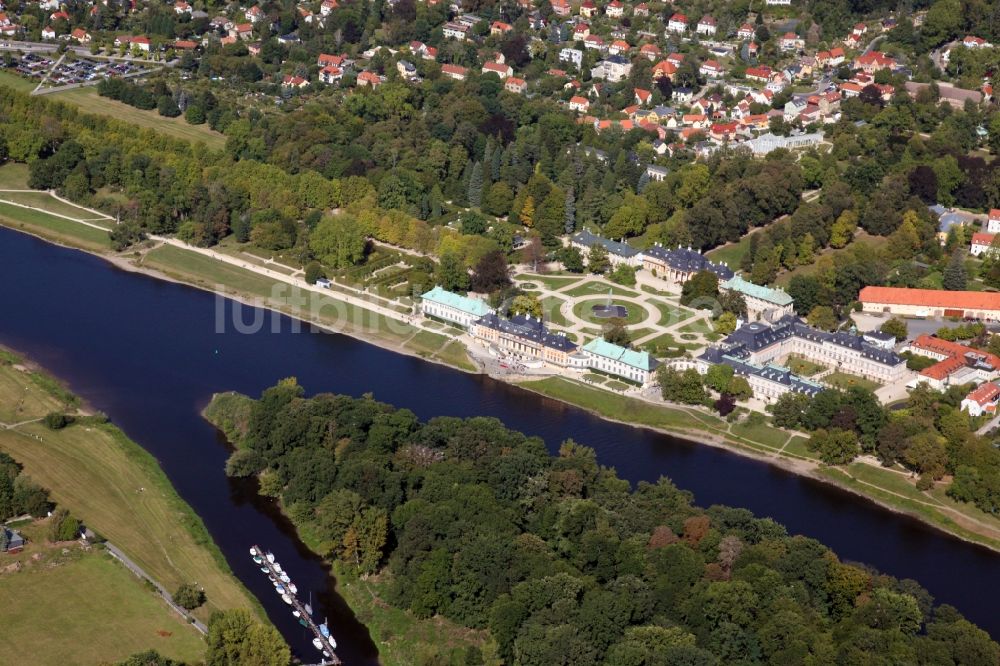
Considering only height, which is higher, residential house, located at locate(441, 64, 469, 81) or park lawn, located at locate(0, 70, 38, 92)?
residential house, located at locate(441, 64, 469, 81)

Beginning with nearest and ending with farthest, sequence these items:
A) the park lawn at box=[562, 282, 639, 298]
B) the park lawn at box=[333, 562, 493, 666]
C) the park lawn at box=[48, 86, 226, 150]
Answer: the park lawn at box=[333, 562, 493, 666]
the park lawn at box=[562, 282, 639, 298]
the park lawn at box=[48, 86, 226, 150]

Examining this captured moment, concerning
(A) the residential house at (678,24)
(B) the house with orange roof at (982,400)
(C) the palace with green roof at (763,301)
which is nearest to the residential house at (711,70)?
(A) the residential house at (678,24)

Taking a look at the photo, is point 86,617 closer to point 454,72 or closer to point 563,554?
point 563,554

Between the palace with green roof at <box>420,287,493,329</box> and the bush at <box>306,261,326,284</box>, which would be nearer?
the palace with green roof at <box>420,287,493,329</box>

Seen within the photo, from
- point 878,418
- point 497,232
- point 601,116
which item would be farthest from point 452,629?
point 601,116

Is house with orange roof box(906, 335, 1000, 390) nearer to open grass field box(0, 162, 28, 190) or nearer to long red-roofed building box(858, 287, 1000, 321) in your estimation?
long red-roofed building box(858, 287, 1000, 321)

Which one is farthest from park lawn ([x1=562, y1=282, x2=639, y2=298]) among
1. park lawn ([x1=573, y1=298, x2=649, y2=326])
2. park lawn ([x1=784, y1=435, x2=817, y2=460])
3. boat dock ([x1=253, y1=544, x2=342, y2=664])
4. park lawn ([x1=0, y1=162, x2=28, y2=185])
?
park lawn ([x1=0, y1=162, x2=28, y2=185])
